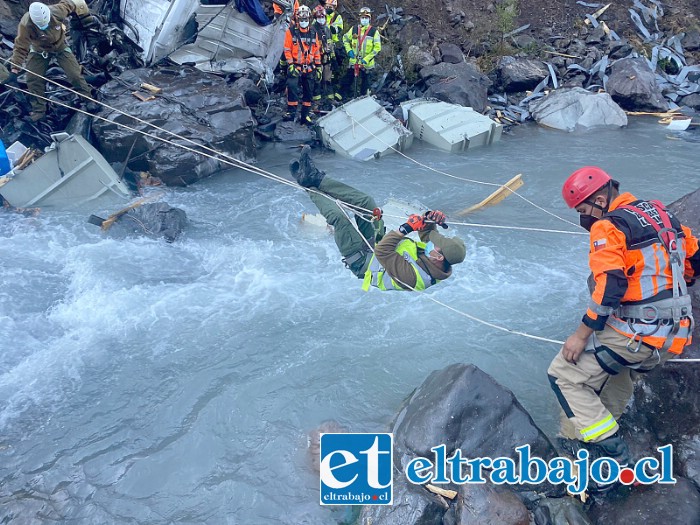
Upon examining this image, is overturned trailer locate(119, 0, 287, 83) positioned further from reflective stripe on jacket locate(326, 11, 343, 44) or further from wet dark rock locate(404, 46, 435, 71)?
wet dark rock locate(404, 46, 435, 71)

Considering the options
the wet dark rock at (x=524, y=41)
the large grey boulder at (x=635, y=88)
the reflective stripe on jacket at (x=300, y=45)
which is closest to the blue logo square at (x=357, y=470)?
the reflective stripe on jacket at (x=300, y=45)

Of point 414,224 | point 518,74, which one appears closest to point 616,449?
point 414,224

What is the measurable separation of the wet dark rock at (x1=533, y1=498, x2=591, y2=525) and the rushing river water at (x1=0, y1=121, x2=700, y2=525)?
→ 2.71ft

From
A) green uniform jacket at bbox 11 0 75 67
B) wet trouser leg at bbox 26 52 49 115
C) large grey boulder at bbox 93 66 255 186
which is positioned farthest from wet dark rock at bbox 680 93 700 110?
wet trouser leg at bbox 26 52 49 115

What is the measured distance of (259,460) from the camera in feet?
13.8

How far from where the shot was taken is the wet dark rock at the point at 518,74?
1155 cm

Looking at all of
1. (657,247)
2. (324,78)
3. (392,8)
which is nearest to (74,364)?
(657,247)

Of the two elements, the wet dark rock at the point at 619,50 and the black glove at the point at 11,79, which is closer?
the black glove at the point at 11,79

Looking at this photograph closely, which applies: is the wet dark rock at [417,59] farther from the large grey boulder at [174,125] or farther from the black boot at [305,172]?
the black boot at [305,172]

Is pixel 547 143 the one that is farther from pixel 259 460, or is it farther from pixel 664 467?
pixel 259 460

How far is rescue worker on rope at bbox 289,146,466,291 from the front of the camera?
4.59 meters

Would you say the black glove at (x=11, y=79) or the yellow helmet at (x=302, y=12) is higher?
the yellow helmet at (x=302, y=12)

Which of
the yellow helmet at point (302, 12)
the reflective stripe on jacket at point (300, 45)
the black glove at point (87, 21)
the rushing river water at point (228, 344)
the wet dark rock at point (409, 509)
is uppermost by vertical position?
the black glove at point (87, 21)

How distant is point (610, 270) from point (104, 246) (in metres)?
5.86
